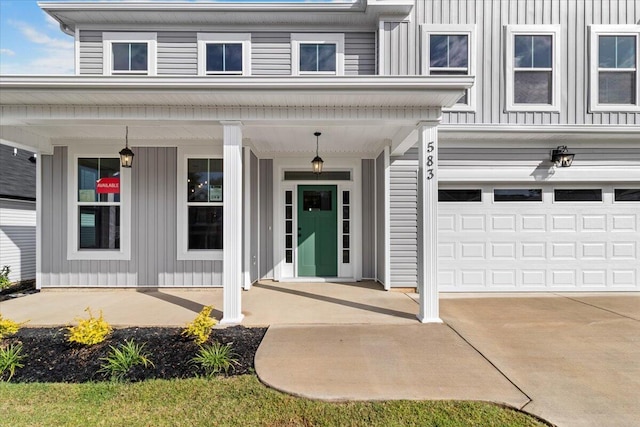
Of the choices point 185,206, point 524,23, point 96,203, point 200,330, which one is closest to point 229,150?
point 200,330

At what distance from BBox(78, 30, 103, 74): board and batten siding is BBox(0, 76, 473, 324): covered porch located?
1621 millimetres

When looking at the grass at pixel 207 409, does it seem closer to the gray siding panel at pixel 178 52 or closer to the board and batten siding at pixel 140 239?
the board and batten siding at pixel 140 239

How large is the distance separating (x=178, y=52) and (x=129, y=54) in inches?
39.2

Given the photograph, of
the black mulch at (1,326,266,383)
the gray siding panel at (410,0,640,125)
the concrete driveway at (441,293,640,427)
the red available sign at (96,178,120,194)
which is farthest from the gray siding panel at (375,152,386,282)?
the red available sign at (96,178,120,194)

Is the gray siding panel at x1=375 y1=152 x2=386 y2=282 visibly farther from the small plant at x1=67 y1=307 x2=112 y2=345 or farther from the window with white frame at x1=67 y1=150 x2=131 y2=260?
the window with white frame at x1=67 y1=150 x2=131 y2=260

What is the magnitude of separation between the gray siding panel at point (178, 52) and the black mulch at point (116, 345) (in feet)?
16.6

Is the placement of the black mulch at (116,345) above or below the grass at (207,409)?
above

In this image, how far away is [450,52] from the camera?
630 centimetres

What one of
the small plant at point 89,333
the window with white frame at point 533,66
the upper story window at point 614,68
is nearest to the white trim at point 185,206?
the small plant at point 89,333

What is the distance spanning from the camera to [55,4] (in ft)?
20.3

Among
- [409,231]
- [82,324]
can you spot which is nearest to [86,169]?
[82,324]

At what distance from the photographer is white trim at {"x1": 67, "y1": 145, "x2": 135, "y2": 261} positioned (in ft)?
20.2

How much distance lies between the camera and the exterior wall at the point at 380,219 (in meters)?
6.37

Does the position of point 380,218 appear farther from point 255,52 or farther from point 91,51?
point 91,51
